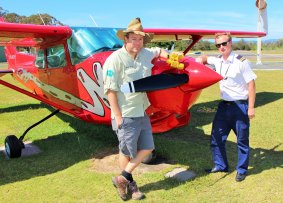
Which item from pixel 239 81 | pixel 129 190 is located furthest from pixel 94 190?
pixel 239 81

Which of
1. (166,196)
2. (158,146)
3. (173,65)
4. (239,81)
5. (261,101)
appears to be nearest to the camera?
(173,65)

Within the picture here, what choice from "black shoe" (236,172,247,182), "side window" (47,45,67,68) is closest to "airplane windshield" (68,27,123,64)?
"side window" (47,45,67,68)

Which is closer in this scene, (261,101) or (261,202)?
(261,202)

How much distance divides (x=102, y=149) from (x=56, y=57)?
1808mm

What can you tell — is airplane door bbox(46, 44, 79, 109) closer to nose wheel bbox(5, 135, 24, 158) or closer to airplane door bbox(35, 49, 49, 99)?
airplane door bbox(35, 49, 49, 99)

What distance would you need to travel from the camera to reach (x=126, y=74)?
3740mm

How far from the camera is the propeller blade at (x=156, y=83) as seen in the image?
367 cm

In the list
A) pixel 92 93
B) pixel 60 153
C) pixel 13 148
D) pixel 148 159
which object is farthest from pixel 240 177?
pixel 13 148

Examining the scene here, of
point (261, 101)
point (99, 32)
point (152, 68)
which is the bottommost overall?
point (261, 101)

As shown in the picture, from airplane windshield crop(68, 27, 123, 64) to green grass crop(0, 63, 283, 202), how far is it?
1680mm

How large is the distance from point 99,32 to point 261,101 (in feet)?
21.3

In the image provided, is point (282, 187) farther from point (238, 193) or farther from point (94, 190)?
point (94, 190)

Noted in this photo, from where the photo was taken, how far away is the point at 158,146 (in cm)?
602

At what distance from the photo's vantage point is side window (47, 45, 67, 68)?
19.4 ft
